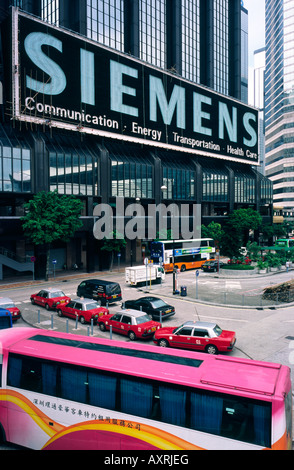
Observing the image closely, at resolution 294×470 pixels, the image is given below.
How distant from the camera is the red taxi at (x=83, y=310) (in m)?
22.6

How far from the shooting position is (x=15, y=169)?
129 feet

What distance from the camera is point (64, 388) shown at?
29.7 ft

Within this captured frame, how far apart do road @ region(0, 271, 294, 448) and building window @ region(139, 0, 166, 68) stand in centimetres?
4918

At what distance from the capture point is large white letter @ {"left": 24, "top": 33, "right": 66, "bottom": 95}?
40.3 m

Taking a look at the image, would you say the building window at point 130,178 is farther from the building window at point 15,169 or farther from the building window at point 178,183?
the building window at point 15,169

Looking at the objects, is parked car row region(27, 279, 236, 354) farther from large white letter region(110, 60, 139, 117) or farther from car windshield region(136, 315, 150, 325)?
large white letter region(110, 60, 139, 117)

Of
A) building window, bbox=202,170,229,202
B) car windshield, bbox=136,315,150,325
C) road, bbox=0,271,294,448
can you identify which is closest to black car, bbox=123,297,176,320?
road, bbox=0,271,294,448

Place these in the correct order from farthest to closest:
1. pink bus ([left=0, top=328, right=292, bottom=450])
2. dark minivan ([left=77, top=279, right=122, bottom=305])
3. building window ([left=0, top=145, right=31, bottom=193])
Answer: building window ([left=0, top=145, right=31, bottom=193]) < dark minivan ([left=77, top=279, right=122, bottom=305]) < pink bus ([left=0, top=328, right=292, bottom=450])

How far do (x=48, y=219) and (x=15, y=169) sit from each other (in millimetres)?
7267

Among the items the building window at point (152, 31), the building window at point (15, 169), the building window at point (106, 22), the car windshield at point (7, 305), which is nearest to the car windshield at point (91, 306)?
the car windshield at point (7, 305)

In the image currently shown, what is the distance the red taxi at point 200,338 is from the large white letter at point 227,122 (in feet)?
189

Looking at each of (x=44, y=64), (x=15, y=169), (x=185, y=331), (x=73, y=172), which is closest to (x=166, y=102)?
(x=44, y=64)

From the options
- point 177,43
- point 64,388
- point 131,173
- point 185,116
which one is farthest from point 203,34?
point 64,388
